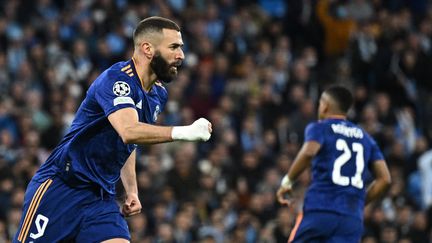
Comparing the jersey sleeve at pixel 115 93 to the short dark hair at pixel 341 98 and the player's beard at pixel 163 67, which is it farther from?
the short dark hair at pixel 341 98

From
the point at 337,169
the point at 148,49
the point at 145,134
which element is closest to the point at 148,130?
the point at 145,134

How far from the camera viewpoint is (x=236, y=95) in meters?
16.9

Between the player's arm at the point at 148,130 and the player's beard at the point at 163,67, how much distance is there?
0.43 m

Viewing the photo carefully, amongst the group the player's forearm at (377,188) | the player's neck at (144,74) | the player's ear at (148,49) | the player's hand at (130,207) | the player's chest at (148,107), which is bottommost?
the player's forearm at (377,188)

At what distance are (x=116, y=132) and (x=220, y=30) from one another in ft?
37.3

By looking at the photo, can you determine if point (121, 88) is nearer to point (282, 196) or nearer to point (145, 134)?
point (145, 134)

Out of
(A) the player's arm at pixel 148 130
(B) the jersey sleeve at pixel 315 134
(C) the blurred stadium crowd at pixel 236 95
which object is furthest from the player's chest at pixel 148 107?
(C) the blurred stadium crowd at pixel 236 95

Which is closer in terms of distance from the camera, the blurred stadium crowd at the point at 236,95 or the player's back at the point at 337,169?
the player's back at the point at 337,169

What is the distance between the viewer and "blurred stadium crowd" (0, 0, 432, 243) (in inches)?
560

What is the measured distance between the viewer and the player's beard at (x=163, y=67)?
711cm

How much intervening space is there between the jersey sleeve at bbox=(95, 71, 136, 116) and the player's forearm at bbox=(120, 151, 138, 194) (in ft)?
3.17

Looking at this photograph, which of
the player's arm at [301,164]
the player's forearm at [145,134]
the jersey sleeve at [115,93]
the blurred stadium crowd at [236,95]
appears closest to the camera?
the player's forearm at [145,134]

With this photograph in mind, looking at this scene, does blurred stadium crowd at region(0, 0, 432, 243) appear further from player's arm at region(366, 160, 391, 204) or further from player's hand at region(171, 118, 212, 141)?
player's hand at region(171, 118, 212, 141)

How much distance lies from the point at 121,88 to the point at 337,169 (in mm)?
3253
